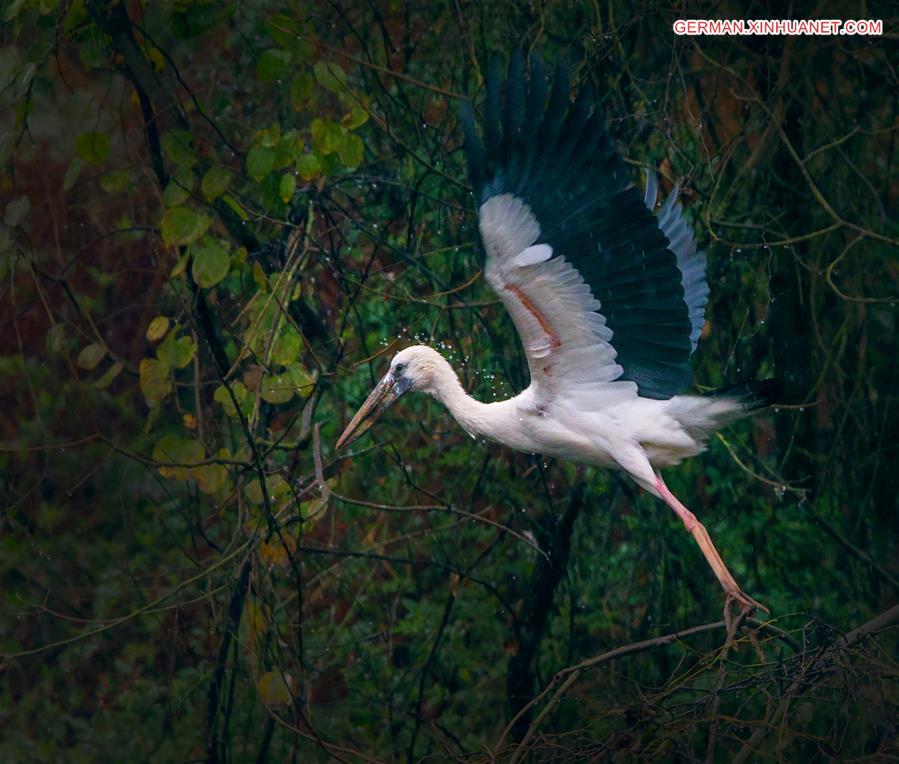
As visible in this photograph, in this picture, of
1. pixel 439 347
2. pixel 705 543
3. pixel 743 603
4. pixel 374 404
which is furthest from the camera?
pixel 439 347

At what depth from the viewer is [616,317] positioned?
367cm

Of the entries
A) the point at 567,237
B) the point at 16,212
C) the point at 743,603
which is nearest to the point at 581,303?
the point at 567,237

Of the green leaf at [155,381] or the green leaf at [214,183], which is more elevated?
the green leaf at [214,183]

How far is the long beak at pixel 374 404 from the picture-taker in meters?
4.17

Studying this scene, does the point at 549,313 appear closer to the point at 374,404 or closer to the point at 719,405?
the point at 719,405

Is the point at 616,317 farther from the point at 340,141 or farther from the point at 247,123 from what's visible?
the point at 247,123

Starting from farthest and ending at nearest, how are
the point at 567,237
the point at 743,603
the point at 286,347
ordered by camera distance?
the point at 286,347, the point at 567,237, the point at 743,603

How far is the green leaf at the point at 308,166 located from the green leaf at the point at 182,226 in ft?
1.01

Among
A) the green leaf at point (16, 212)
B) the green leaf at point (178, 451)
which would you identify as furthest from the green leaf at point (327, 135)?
the green leaf at point (178, 451)

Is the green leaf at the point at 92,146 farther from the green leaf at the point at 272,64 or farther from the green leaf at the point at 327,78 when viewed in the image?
the green leaf at the point at 327,78

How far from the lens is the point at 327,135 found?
3848 mm

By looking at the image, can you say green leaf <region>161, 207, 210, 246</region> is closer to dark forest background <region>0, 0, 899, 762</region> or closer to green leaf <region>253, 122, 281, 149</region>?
dark forest background <region>0, 0, 899, 762</region>

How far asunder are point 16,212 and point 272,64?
0.84 meters

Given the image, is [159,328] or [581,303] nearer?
[581,303]
